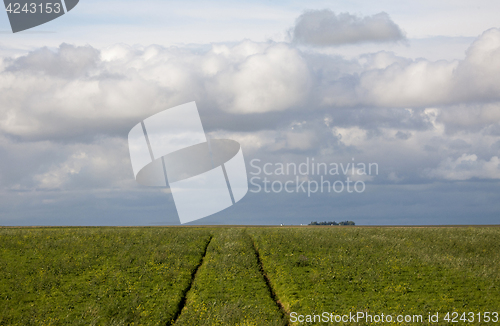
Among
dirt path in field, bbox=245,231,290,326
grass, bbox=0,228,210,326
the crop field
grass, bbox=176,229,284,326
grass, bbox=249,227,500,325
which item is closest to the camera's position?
grass, bbox=176,229,284,326

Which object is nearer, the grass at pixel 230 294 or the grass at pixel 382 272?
the grass at pixel 230 294

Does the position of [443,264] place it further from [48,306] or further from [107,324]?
[48,306]

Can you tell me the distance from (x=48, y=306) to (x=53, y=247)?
52.5 ft

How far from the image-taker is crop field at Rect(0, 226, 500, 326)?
28.9 metres

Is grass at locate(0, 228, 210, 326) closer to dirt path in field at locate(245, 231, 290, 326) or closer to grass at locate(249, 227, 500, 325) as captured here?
dirt path in field at locate(245, 231, 290, 326)

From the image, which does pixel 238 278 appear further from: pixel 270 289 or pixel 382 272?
pixel 382 272

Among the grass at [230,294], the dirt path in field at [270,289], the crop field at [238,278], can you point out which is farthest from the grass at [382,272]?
the grass at [230,294]

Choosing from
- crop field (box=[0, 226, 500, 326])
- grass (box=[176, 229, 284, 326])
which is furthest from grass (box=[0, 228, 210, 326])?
grass (box=[176, 229, 284, 326])

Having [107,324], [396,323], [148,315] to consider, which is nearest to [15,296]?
[107,324]

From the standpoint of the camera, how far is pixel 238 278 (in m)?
35.7

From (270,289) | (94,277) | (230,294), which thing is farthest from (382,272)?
(94,277)

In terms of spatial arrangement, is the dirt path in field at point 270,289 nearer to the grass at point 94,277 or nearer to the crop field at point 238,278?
the crop field at point 238,278

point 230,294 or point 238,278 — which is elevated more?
point 230,294

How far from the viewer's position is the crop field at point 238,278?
28875 mm
